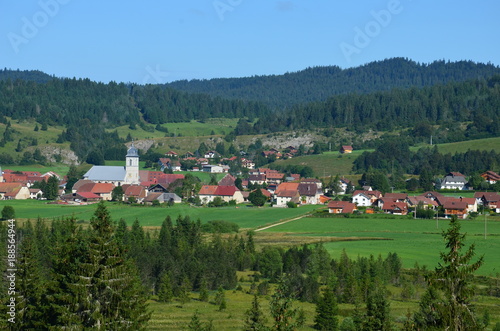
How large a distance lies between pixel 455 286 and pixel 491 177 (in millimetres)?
Answer: 96886

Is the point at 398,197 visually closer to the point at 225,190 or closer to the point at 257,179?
the point at 225,190

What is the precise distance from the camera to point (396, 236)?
6800cm

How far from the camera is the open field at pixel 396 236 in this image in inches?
2201

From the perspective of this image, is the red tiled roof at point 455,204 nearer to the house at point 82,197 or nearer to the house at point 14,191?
the house at point 82,197

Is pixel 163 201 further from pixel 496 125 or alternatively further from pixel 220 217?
pixel 496 125

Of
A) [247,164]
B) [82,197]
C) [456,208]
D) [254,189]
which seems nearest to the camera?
[456,208]

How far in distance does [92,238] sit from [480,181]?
91.4m

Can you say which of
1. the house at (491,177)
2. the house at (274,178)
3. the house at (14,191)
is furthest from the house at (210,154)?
the house at (491,177)

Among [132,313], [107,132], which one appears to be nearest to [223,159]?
[107,132]

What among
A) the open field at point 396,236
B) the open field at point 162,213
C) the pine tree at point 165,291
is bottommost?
the pine tree at point 165,291

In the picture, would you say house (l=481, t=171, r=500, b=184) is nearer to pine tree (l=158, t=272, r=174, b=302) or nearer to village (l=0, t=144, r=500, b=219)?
village (l=0, t=144, r=500, b=219)

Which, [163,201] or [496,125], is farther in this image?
[496,125]

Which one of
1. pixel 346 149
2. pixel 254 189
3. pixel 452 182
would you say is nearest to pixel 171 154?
pixel 346 149

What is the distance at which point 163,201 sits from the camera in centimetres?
9806
